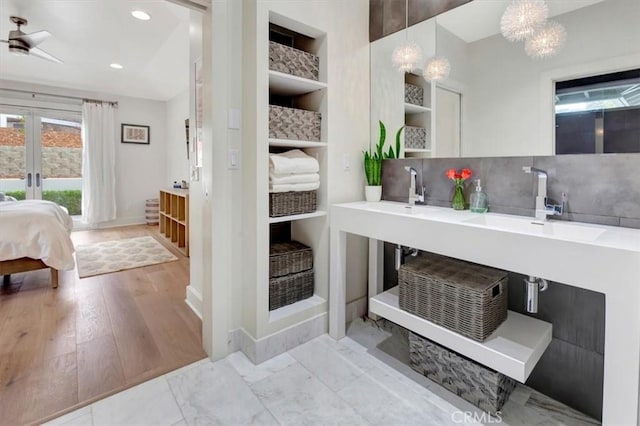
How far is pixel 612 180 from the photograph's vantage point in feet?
4.41

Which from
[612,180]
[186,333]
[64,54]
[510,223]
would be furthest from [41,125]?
[612,180]

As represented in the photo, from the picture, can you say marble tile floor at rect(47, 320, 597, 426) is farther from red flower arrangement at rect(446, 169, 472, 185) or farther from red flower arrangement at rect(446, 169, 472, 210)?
red flower arrangement at rect(446, 169, 472, 185)

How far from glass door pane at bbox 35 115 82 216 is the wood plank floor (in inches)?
105

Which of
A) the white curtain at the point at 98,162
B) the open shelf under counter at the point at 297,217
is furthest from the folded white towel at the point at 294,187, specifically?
the white curtain at the point at 98,162

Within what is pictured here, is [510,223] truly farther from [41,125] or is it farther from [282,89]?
[41,125]

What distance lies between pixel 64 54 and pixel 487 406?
17.5ft

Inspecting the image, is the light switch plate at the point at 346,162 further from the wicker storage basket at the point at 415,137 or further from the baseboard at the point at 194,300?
the baseboard at the point at 194,300

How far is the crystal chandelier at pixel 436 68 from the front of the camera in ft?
6.35

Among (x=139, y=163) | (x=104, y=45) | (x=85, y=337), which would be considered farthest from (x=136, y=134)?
(x=85, y=337)

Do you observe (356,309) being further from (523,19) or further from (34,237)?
(34,237)

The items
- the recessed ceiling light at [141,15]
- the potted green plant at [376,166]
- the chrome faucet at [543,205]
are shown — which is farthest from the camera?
the recessed ceiling light at [141,15]

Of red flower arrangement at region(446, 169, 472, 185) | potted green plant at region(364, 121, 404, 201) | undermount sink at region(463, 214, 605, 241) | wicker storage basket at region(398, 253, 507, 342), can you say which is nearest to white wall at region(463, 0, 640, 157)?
red flower arrangement at region(446, 169, 472, 185)

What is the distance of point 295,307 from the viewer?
2006 mm

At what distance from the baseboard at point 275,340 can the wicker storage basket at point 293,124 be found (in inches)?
45.1
